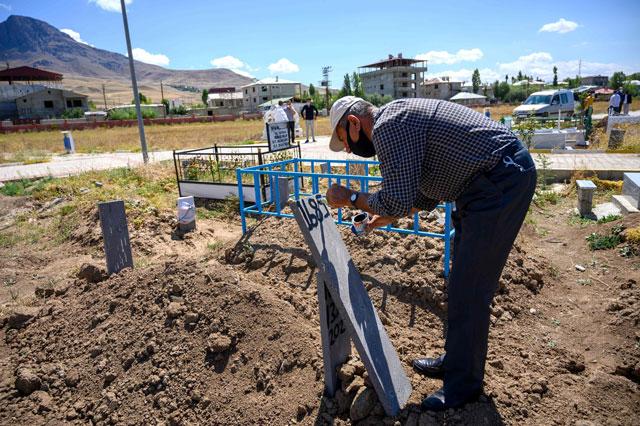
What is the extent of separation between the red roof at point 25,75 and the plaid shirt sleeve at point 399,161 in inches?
3480

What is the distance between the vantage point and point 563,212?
23.3 feet

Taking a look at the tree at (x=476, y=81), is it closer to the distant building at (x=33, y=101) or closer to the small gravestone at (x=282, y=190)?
the distant building at (x=33, y=101)

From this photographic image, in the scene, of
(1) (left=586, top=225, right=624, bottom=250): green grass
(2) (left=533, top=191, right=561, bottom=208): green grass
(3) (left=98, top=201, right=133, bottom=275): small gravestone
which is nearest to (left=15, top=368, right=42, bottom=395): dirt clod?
(3) (left=98, top=201, right=133, bottom=275): small gravestone

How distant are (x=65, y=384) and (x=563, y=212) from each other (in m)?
7.10

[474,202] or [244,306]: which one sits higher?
[474,202]

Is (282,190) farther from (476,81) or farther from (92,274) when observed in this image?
(476,81)

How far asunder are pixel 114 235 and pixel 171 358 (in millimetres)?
2097

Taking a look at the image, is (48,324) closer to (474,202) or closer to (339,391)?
(339,391)

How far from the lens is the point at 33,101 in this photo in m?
65.1

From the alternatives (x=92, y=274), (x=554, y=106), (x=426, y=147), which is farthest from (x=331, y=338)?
(x=554, y=106)

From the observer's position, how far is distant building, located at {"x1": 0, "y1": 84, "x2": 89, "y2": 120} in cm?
6228

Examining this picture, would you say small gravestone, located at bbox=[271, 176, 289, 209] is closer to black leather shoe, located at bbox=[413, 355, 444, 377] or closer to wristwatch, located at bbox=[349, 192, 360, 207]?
black leather shoe, located at bbox=[413, 355, 444, 377]

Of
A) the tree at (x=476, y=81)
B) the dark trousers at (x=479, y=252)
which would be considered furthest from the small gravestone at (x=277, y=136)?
the tree at (x=476, y=81)

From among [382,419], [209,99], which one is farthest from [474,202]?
[209,99]
